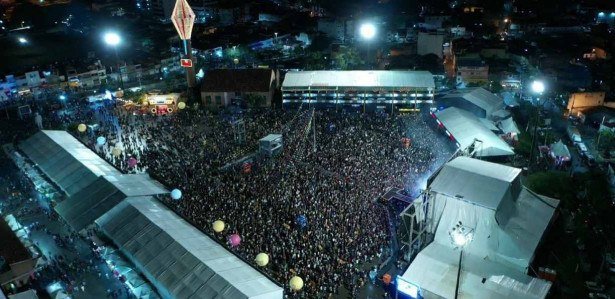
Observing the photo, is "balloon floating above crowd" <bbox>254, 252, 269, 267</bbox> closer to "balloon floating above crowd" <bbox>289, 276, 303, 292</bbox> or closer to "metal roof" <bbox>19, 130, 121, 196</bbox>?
"balloon floating above crowd" <bbox>289, 276, 303, 292</bbox>

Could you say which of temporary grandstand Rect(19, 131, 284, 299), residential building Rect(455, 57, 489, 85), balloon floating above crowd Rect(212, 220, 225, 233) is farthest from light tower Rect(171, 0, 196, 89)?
residential building Rect(455, 57, 489, 85)

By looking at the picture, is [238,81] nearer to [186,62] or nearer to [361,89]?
[186,62]

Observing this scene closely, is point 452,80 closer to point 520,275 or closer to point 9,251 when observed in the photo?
point 520,275

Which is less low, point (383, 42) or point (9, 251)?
point (383, 42)

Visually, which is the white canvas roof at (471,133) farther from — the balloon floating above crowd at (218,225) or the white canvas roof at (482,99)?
the balloon floating above crowd at (218,225)

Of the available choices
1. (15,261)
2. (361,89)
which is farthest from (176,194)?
(361,89)

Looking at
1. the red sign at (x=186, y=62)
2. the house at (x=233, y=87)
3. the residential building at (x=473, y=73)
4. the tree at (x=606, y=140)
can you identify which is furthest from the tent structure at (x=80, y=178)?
the residential building at (x=473, y=73)

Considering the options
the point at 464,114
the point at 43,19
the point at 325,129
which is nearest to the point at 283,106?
the point at 325,129
